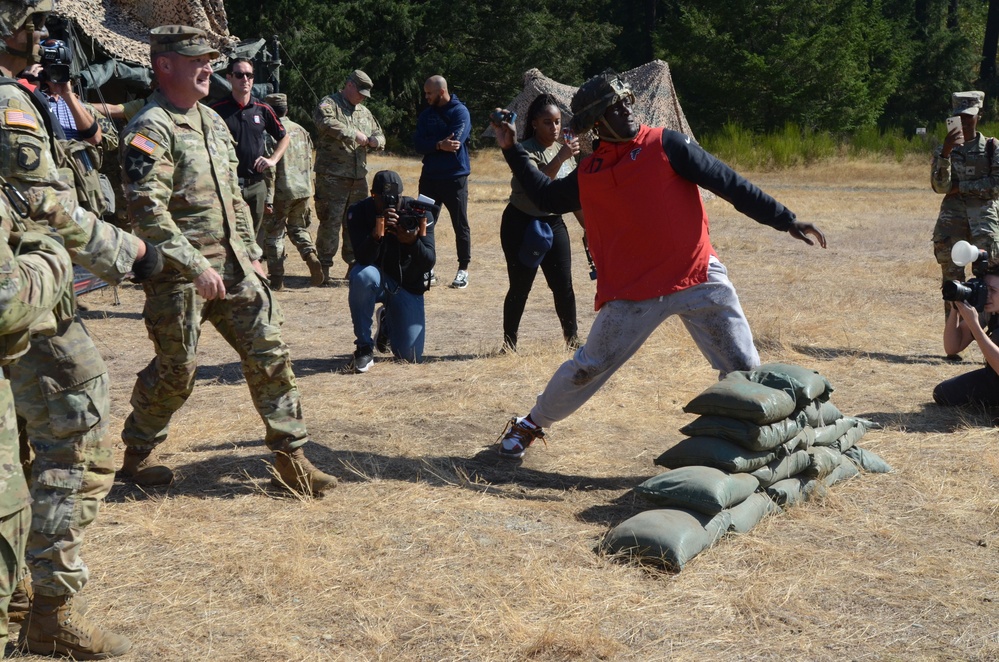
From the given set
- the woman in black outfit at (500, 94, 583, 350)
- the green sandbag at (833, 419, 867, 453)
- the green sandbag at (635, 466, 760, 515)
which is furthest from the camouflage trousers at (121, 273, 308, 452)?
the woman in black outfit at (500, 94, 583, 350)

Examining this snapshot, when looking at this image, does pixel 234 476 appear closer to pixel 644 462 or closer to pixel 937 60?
pixel 644 462

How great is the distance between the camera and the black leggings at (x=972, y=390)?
6.30 metres

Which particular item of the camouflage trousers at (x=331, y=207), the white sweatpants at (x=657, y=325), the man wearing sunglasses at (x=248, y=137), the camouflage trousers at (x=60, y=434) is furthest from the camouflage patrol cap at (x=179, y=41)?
the camouflage trousers at (x=331, y=207)

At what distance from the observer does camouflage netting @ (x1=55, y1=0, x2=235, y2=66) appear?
39.6 ft

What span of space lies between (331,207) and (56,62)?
4263mm

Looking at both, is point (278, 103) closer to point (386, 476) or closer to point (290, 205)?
point (290, 205)

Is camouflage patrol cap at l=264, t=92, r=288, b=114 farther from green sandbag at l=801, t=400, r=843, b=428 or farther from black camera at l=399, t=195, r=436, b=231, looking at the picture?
green sandbag at l=801, t=400, r=843, b=428

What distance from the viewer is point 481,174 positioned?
27.6 meters

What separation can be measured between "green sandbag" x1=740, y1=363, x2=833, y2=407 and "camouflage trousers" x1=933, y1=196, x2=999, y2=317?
3.61m

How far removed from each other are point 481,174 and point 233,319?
23.3 meters

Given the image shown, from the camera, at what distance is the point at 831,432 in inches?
199

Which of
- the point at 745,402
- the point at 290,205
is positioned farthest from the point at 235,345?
the point at 290,205

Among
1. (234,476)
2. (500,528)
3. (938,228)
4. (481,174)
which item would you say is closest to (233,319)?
(234,476)

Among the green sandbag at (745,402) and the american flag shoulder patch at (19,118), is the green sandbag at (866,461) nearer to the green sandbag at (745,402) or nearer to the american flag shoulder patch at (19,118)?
the green sandbag at (745,402)
